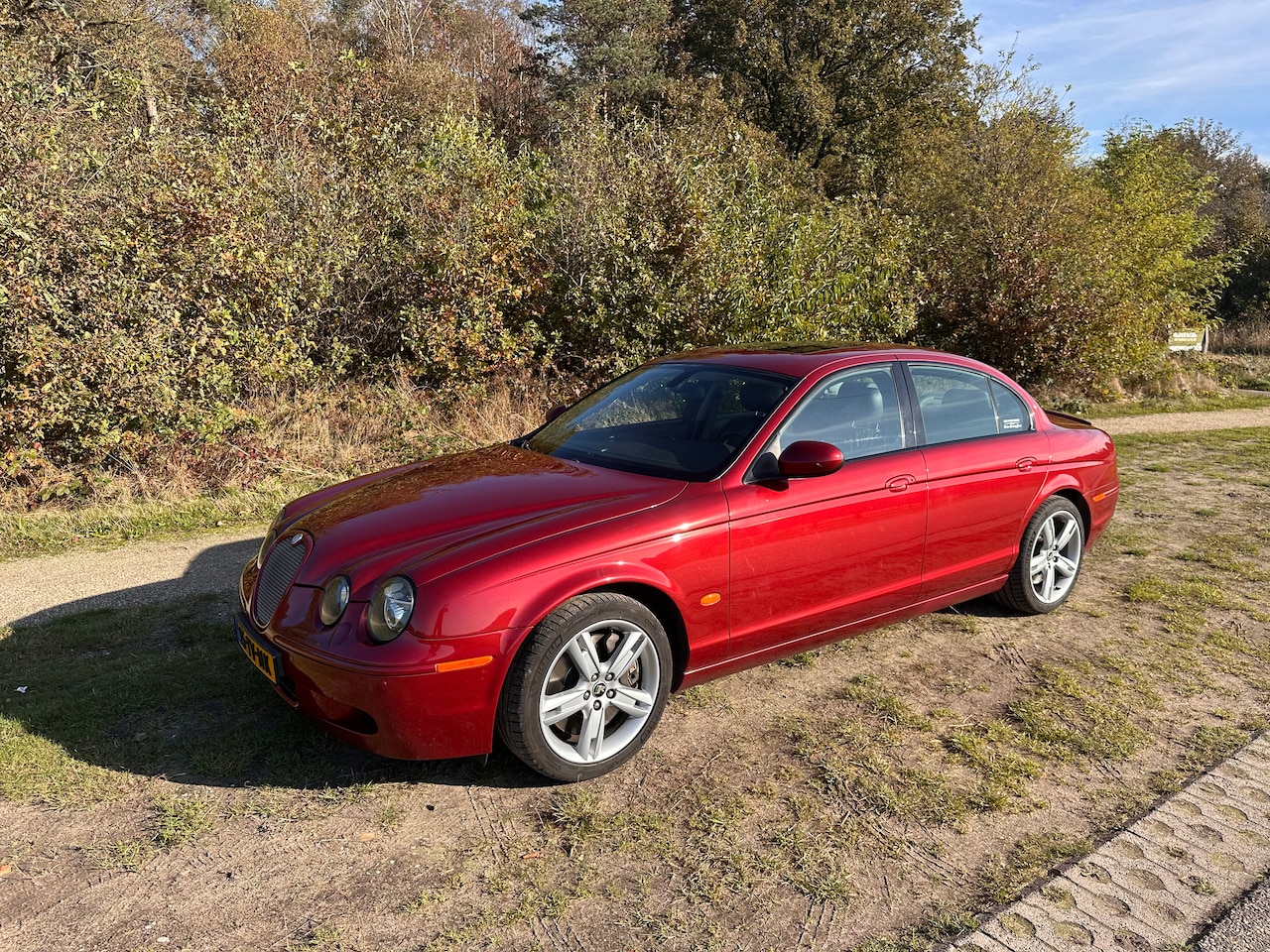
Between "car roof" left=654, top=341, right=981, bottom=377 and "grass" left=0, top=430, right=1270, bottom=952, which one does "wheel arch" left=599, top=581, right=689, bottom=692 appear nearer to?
"grass" left=0, top=430, right=1270, bottom=952

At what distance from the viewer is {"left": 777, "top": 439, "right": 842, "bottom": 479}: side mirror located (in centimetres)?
402

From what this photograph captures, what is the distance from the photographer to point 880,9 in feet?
103

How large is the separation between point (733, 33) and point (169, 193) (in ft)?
91.7

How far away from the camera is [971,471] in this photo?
488cm

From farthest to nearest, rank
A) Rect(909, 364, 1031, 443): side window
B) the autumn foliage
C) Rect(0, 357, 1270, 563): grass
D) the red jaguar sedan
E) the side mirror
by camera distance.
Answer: the autumn foliage < Rect(0, 357, 1270, 563): grass < Rect(909, 364, 1031, 443): side window < the side mirror < the red jaguar sedan

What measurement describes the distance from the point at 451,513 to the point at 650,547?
0.85 metres

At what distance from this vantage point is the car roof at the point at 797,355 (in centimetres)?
466

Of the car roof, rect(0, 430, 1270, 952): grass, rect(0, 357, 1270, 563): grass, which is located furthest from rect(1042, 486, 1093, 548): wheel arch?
rect(0, 357, 1270, 563): grass

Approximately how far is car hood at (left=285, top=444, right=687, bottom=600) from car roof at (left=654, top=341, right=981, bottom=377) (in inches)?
40.3

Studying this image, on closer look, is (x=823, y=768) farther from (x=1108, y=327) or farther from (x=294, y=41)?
(x=294, y=41)

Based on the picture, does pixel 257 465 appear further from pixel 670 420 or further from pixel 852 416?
pixel 852 416

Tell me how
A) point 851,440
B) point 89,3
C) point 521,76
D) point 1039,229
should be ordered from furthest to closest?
point 521,76, point 89,3, point 1039,229, point 851,440

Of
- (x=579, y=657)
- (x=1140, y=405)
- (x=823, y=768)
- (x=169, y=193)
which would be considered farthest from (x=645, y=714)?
(x=1140, y=405)

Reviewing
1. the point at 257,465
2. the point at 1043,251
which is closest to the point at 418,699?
the point at 257,465
